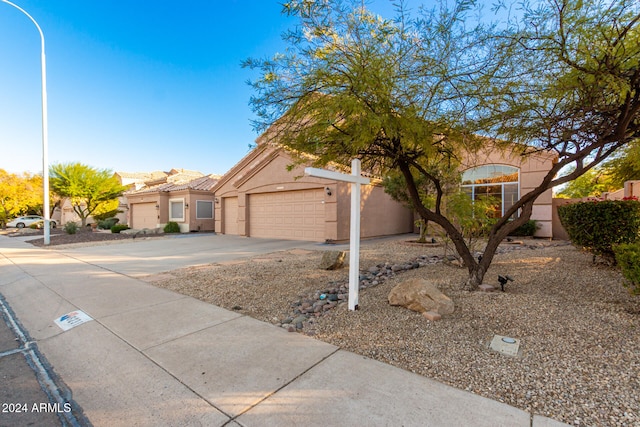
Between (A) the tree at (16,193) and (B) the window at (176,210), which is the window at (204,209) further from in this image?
(A) the tree at (16,193)

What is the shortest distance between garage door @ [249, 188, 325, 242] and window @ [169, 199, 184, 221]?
7.35 metres

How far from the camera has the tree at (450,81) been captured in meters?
3.70

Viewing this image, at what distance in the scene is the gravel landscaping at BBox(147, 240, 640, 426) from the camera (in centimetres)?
246

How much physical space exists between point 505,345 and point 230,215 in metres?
17.1

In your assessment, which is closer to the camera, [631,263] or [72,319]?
[631,263]

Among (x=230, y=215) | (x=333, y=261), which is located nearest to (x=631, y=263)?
(x=333, y=261)

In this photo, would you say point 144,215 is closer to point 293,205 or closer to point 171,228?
point 171,228

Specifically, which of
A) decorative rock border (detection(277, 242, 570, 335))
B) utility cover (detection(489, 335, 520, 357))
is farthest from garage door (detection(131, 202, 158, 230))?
utility cover (detection(489, 335, 520, 357))

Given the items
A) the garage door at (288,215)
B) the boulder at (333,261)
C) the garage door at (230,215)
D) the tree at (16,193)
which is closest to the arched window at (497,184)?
the garage door at (288,215)

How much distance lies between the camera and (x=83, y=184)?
21.9 m

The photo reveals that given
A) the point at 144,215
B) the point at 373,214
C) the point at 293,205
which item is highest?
the point at 293,205

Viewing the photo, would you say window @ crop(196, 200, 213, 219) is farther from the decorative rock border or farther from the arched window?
the decorative rock border

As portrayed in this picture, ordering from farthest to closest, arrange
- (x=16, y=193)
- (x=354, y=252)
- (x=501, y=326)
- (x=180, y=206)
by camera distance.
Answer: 1. (x=16, y=193)
2. (x=180, y=206)
3. (x=354, y=252)
4. (x=501, y=326)

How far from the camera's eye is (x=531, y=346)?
3.13 metres
